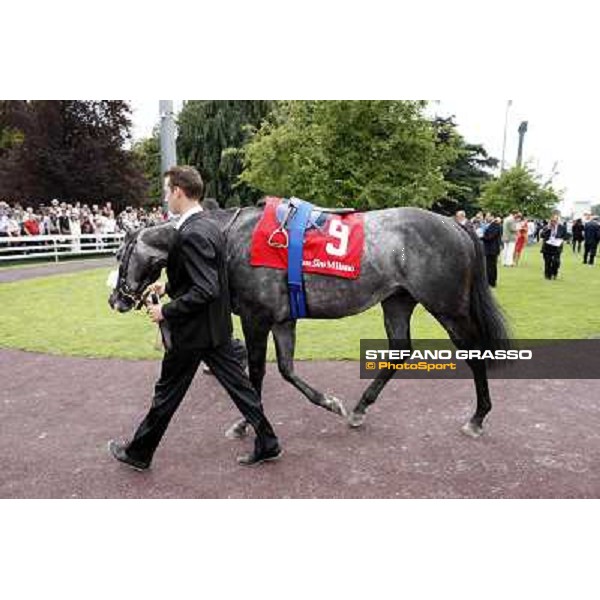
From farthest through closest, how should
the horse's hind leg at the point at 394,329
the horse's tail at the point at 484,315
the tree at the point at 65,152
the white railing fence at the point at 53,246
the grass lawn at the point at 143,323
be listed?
1. the tree at the point at 65,152
2. the white railing fence at the point at 53,246
3. the grass lawn at the point at 143,323
4. the horse's hind leg at the point at 394,329
5. the horse's tail at the point at 484,315

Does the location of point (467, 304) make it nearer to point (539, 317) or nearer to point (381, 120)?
point (539, 317)

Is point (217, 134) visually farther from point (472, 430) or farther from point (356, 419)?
point (472, 430)

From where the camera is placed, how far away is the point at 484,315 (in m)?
4.07

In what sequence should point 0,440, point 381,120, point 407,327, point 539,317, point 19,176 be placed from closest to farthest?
1. point 0,440
2. point 407,327
3. point 539,317
4. point 381,120
5. point 19,176

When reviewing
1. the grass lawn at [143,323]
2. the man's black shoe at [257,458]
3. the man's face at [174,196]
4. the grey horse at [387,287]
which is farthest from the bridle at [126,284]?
the grass lawn at [143,323]

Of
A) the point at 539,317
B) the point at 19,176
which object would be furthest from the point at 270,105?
the point at 539,317

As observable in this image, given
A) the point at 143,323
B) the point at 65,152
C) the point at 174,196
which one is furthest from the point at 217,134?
the point at 174,196

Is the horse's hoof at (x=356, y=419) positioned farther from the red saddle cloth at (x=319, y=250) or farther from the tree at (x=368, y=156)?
the tree at (x=368, y=156)

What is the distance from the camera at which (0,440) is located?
3.94 metres

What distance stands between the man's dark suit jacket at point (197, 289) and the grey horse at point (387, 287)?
46 centimetres

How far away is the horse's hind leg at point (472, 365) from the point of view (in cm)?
401

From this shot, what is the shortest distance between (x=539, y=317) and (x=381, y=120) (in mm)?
5648

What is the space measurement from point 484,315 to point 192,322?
219cm

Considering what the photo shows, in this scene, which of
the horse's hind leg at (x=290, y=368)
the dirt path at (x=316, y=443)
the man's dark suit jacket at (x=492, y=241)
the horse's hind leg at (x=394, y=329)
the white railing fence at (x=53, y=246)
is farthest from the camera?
the white railing fence at (x=53, y=246)
